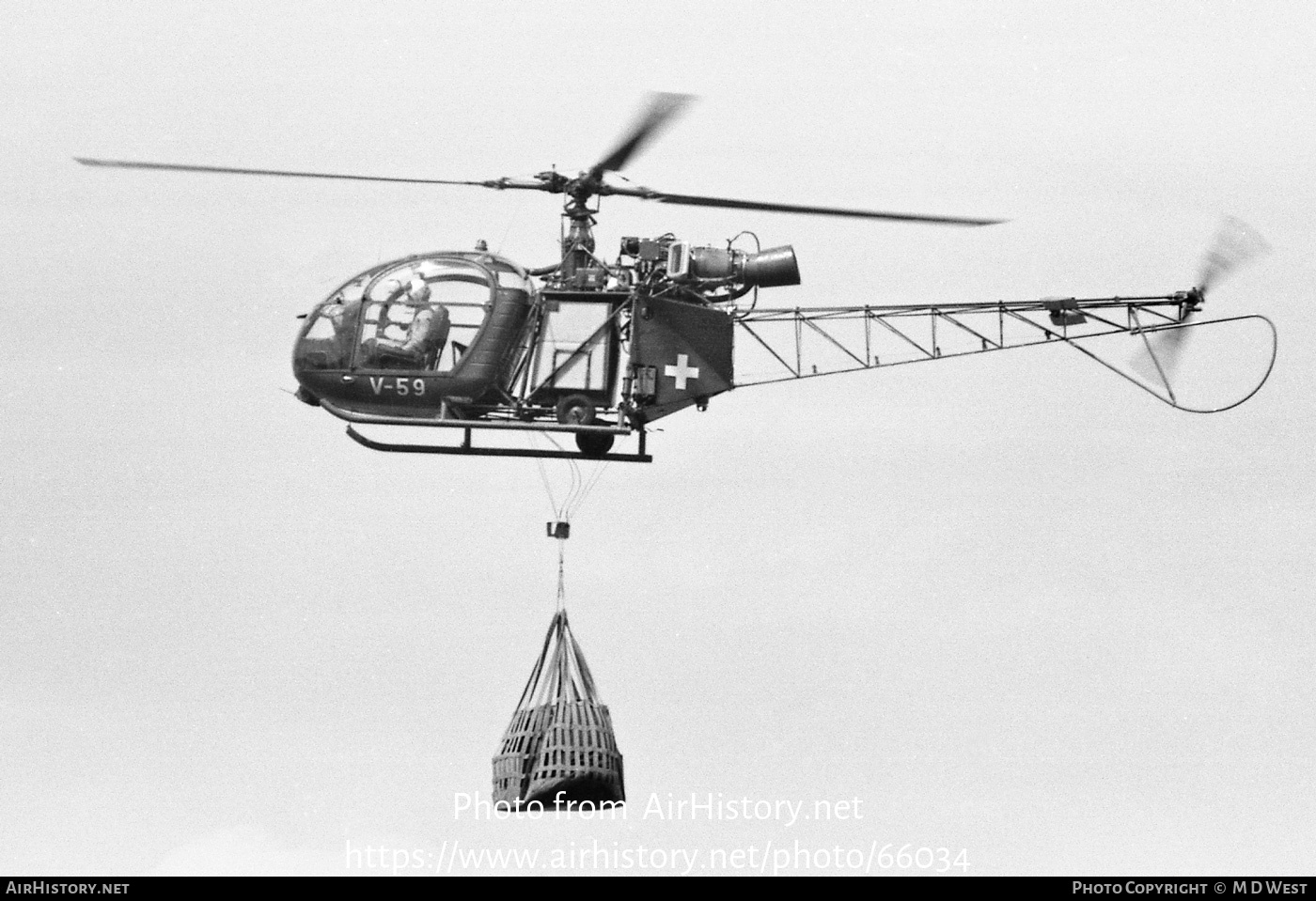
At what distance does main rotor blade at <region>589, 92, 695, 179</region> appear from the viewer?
106ft

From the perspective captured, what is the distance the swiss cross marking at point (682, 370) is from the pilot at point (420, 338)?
272 centimetres

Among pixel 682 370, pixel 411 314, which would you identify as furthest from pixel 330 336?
pixel 682 370

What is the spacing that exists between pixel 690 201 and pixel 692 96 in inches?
89.2

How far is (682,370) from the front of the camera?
34.2 meters

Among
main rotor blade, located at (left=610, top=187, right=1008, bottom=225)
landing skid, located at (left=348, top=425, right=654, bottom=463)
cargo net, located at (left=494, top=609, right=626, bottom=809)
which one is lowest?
cargo net, located at (left=494, top=609, right=626, bottom=809)

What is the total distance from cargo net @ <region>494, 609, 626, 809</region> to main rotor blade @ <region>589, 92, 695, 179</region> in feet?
20.4

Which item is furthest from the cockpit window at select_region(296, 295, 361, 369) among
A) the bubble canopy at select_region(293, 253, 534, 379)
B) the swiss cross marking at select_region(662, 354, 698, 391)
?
the swiss cross marking at select_region(662, 354, 698, 391)

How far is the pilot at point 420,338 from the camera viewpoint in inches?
1347

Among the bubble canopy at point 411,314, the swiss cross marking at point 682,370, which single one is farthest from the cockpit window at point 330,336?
the swiss cross marking at point 682,370

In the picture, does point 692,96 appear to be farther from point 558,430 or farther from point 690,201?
point 558,430

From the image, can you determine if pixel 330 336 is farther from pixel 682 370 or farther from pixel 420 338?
pixel 682 370

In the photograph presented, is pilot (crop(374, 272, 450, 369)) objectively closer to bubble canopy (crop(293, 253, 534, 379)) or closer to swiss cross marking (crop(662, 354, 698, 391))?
bubble canopy (crop(293, 253, 534, 379))

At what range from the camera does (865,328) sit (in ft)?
115
